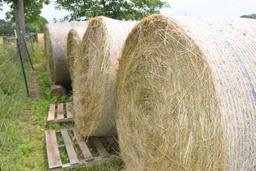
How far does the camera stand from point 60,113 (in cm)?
663

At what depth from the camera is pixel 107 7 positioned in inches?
550

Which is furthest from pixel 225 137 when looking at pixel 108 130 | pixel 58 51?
pixel 58 51

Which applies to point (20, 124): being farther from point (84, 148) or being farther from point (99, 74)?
point (99, 74)

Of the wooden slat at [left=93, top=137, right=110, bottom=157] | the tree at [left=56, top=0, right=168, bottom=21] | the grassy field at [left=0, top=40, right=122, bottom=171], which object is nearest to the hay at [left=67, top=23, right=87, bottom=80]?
the grassy field at [left=0, top=40, right=122, bottom=171]

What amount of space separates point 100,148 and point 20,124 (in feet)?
6.22

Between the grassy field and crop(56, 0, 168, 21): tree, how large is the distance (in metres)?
5.13

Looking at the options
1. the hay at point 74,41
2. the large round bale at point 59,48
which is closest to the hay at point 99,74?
the hay at point 74,41

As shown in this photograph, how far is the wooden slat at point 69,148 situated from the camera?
4556mm

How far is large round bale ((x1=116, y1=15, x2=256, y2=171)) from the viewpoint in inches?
92.6

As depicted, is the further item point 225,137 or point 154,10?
point 154,10

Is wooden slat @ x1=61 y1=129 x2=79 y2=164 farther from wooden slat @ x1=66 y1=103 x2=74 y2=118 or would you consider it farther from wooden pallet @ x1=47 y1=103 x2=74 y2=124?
wooden slat @ x1=66 y1=103 x2=74 y2=118

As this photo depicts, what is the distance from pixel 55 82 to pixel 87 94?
3.48 meters

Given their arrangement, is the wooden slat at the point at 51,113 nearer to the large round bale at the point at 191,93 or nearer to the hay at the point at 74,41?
the hay at the point at 74,41

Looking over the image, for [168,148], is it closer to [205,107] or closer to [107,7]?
[205,107]
